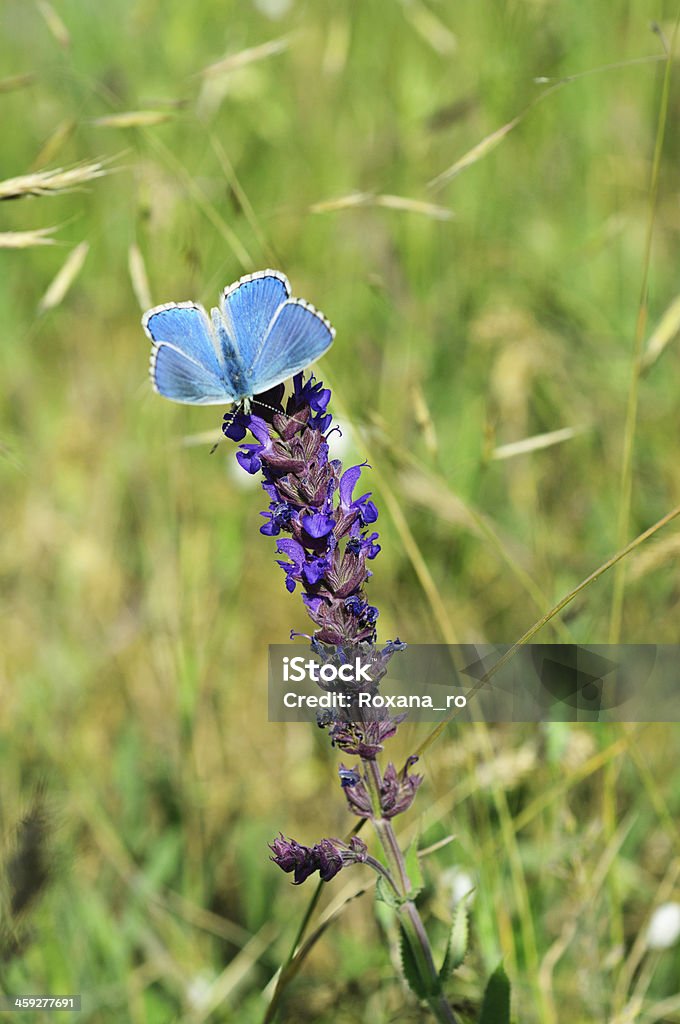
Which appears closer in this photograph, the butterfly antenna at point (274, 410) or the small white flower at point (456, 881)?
the butterfly antenna at point (274, 410)

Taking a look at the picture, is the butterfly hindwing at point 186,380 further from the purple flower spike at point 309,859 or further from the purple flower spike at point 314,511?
the purple flower spike at point 309,859

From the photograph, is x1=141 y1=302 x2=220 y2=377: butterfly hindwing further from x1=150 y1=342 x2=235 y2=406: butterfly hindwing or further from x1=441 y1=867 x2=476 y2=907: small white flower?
x1=441 y1=867 x2=476 y2=907: small white flower

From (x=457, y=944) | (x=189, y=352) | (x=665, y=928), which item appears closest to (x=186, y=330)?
(x=189, y=352)

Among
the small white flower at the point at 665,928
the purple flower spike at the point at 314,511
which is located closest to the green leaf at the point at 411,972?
the purple flower spike at the point at 314,511

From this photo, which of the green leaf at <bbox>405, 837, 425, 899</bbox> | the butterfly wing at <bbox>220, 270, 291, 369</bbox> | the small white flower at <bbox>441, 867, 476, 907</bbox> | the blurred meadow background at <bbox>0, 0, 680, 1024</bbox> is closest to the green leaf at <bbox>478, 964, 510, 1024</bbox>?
the green leaf at <bbox>405, 837, 425, 899</bbox>

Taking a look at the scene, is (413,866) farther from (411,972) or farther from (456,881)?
(456,881)

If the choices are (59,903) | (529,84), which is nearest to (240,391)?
(59,903)

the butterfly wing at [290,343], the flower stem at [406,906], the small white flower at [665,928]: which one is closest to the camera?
the butterfly wing at [290,343]

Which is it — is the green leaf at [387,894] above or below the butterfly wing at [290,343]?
below
